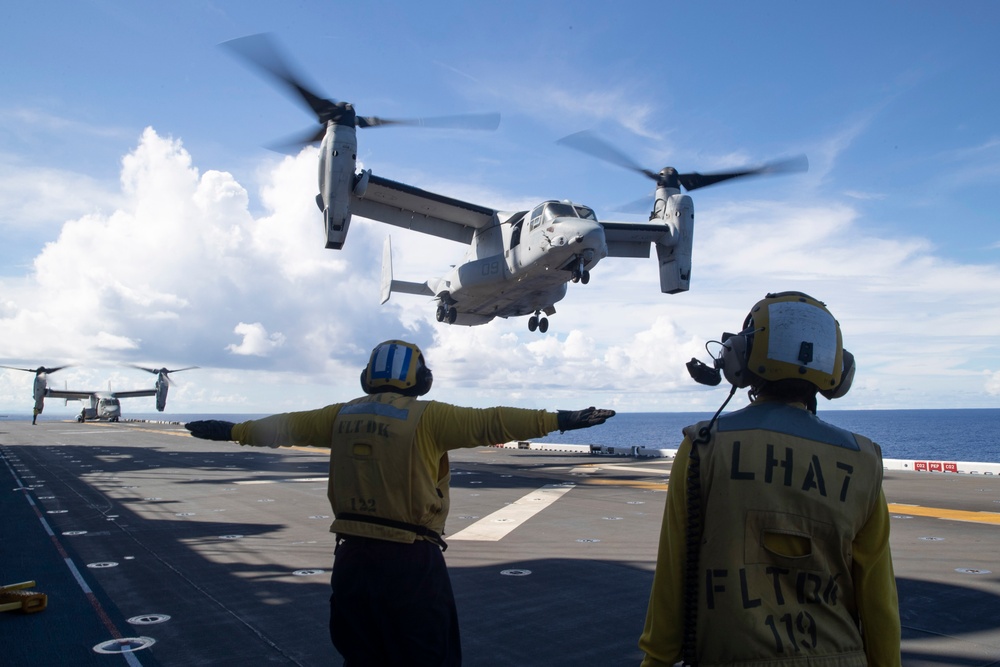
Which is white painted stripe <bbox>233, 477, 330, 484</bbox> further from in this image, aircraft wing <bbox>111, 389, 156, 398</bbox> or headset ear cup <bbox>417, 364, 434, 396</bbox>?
aircraft wing <bbox>111, 389, 156, 398</bbox>

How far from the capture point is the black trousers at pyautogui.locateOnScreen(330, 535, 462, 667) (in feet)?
10.7

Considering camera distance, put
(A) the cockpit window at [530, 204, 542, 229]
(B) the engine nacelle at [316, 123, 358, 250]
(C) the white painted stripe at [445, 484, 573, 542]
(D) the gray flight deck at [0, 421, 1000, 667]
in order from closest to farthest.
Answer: (D) the gray flight deck at [0, 421, 1000, 667]
(C) the white painted stripe at [445, 484, 573, 542]
(B) the engine nacelle at [316, 123, 358, 250]
(A) the cockpit window at [530, 204, 542, 229]

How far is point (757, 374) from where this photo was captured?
2.32 meters

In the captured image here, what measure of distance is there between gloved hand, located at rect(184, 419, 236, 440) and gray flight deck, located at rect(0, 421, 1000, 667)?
2.37m

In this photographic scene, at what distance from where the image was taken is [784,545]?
6.90 feet

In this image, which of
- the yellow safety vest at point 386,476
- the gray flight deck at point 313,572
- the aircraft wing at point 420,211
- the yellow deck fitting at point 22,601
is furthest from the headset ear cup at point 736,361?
the aircraft wing at point 420,211

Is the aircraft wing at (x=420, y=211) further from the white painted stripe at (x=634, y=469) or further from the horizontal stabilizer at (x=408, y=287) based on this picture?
the white painted stripe at (x=634, y=469)

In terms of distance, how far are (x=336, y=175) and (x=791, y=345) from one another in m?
17.5

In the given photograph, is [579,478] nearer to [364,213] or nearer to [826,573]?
[364,213]

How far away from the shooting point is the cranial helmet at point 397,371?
12.3ft

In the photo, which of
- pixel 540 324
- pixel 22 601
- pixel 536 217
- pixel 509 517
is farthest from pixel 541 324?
pixel 22 601

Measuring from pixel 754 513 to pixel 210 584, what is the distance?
724cm

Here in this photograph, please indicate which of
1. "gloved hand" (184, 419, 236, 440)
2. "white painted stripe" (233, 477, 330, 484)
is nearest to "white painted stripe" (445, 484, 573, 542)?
"gloved hand" (184, 419, 236, 440)

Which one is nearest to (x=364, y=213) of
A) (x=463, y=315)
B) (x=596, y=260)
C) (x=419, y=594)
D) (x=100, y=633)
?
(x=463, y=315)
